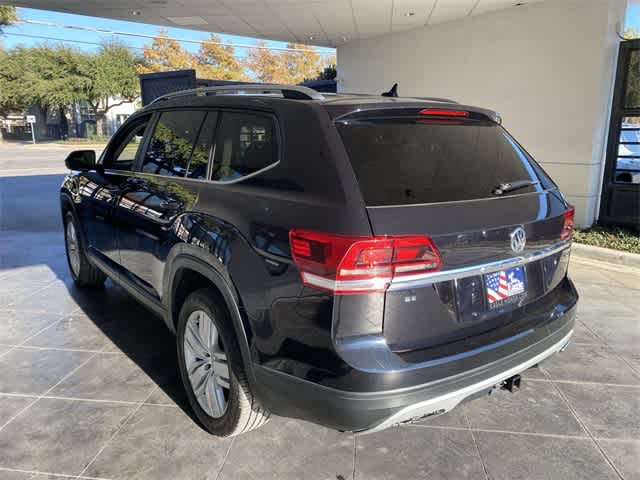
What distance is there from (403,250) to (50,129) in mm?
55024

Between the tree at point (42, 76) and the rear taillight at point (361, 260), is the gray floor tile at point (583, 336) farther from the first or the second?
the tree at point (42, 76)

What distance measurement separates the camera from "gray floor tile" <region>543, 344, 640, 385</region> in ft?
11.1

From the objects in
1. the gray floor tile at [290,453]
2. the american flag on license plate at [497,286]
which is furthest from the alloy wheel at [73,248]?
the american flag on license plate at [497,286]

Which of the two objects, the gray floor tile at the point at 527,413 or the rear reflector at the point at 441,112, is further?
the gray floor tile at the point at 527,413

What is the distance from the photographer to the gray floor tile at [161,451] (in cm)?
243

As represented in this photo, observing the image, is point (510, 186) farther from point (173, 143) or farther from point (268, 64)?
point (268, 64)

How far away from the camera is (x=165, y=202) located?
291 cm

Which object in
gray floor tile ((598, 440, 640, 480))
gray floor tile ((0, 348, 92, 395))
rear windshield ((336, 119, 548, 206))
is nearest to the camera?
rear windshield ((336, 119, 548, 206))

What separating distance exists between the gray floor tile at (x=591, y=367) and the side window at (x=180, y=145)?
2.55 m

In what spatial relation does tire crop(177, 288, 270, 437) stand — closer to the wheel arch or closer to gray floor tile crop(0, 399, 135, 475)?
the wheel arch

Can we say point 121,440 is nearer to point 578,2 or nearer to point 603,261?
point 603,261

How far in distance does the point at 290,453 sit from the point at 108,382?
1.45 metres

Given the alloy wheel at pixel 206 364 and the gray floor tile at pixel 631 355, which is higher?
the alloy wheel at pixel 206 364

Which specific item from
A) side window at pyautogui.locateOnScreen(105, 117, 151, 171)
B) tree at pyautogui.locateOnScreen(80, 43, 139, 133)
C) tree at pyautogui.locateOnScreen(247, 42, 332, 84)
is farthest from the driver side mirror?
tree at pyautogui.locateOnScreen(80, 43, 139, 133)
